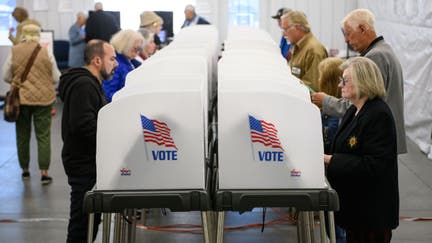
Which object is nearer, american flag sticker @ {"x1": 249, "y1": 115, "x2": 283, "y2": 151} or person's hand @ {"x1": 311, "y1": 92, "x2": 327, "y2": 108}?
american flag sticker @ {"x1": 249, "y1": 115, "x2": 283, "y2": 151}

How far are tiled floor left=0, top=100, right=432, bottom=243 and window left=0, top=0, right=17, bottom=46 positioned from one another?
6.58 m

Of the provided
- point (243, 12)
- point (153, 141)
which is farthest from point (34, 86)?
point (243, 12)

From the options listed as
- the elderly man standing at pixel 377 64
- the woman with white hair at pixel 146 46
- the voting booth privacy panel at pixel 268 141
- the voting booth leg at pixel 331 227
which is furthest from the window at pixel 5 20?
the voting booth leg at pixel 331 227

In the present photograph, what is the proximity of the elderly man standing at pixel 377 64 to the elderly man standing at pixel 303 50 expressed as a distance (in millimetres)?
1107

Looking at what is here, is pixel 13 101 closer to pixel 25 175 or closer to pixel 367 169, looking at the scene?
pixel 25 175

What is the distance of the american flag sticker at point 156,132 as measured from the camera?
2.96m

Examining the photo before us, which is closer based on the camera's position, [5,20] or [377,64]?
[377,64]

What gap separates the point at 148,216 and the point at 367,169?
2878 millimetres

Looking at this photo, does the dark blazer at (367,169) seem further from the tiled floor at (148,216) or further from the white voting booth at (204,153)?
the tiled floor at (148,216)

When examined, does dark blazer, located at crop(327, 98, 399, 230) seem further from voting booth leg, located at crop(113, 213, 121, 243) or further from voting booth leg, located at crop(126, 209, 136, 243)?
voting booth leg, located at crop(126, 209, 136, 243)

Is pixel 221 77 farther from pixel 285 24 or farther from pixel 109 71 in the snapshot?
pixel 285 24

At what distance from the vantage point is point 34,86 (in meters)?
6.78

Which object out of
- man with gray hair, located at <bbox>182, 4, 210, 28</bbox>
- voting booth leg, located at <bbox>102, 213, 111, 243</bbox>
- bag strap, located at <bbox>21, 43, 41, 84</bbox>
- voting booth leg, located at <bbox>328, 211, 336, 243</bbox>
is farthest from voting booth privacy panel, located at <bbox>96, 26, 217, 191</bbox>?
man with gray hair, located at <bbox>182, 4, 210, 28</bbox>

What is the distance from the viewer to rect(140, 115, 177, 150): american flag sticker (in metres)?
2.96
